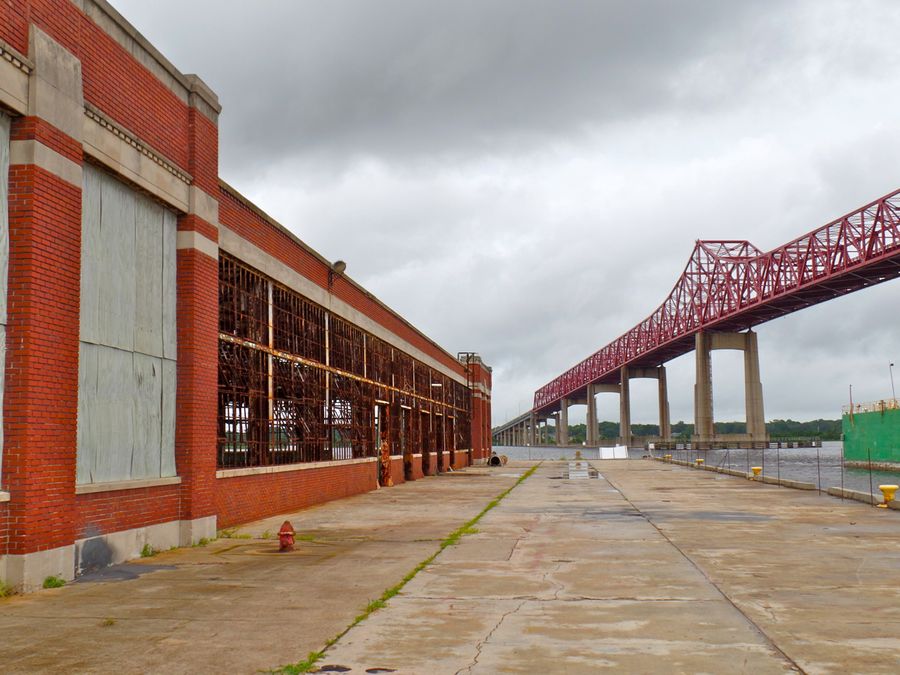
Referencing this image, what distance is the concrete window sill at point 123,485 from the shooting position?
12.2 metres

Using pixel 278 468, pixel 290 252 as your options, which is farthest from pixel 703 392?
pixel 278 468

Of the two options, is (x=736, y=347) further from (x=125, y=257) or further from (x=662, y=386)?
(x=125, y=257)

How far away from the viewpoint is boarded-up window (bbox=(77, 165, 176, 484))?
12633 mm

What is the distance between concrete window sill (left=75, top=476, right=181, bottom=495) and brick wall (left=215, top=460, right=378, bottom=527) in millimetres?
2540

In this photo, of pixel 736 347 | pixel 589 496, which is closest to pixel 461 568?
pixel 589 496

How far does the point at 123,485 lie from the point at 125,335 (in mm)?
2342

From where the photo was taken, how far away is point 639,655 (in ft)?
23.9

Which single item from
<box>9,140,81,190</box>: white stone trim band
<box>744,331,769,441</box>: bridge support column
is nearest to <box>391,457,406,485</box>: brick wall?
<box>9,140,81,190</box>: white stone trim band

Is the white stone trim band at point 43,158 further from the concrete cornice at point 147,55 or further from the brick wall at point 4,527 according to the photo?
the brick wall at point 4,527

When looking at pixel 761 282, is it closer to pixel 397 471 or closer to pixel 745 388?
pixel 745 388

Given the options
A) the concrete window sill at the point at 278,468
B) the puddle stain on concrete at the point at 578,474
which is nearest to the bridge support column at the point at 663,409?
the puddle stain on concrete at the point at 578,474

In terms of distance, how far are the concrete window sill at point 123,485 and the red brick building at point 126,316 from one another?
31mm

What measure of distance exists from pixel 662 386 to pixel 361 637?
174 metres

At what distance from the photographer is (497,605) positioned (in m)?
9.61
